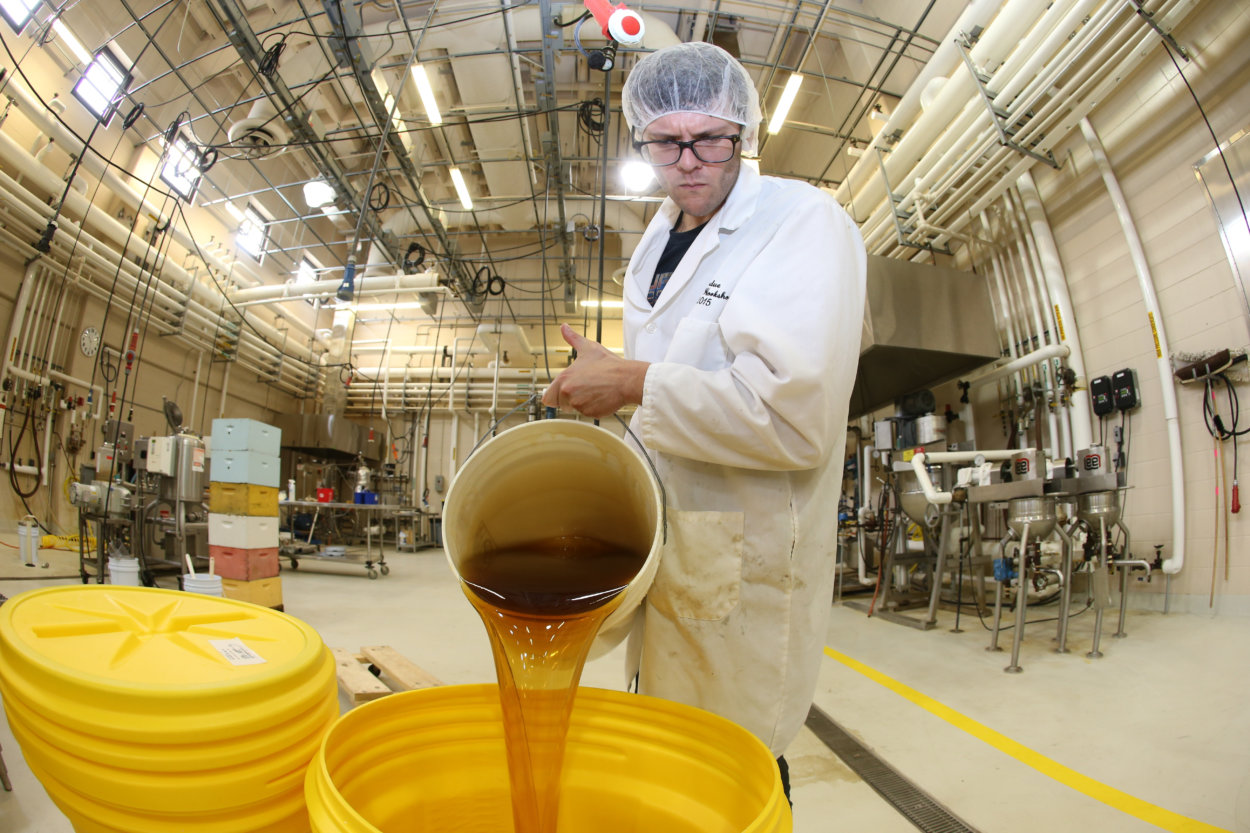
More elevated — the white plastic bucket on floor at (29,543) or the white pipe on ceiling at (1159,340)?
the white pipe on ceiling at (1159,340)

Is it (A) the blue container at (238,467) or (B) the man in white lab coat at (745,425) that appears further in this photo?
(A) the blue container at (238,467)

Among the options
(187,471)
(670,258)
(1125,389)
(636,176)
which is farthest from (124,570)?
(1125,389)

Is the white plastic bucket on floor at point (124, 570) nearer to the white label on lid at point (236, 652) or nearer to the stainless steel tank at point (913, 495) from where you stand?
the white label on lid at point (236, 652)

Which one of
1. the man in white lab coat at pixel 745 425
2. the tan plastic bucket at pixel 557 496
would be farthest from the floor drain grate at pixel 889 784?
the tan plastic bucket at pixel 557 496

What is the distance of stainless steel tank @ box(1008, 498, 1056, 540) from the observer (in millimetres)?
2299

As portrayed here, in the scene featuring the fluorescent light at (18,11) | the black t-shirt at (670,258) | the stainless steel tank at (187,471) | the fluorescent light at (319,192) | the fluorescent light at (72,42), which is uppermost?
the fluorescent light at (72,42)

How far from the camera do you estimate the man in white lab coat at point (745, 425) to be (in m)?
0.66

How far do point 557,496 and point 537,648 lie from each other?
31cm

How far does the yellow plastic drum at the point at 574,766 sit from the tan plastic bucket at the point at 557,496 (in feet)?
0.44

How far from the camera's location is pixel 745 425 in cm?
65

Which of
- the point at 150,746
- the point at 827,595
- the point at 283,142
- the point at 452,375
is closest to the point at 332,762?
the point at 150,746

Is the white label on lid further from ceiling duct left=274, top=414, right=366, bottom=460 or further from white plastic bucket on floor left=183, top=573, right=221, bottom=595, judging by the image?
ceiling duct left=274, top=414, right=366, bottom=460

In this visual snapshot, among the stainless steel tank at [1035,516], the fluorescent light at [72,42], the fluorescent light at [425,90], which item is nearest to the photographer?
the stainless steel tank at [1035,516]

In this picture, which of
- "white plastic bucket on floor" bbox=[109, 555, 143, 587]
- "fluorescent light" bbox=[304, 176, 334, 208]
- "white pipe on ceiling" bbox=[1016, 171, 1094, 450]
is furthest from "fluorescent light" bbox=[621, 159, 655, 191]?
"white plastic bucket on floor" bbox=[109, 555, 143, 587]
